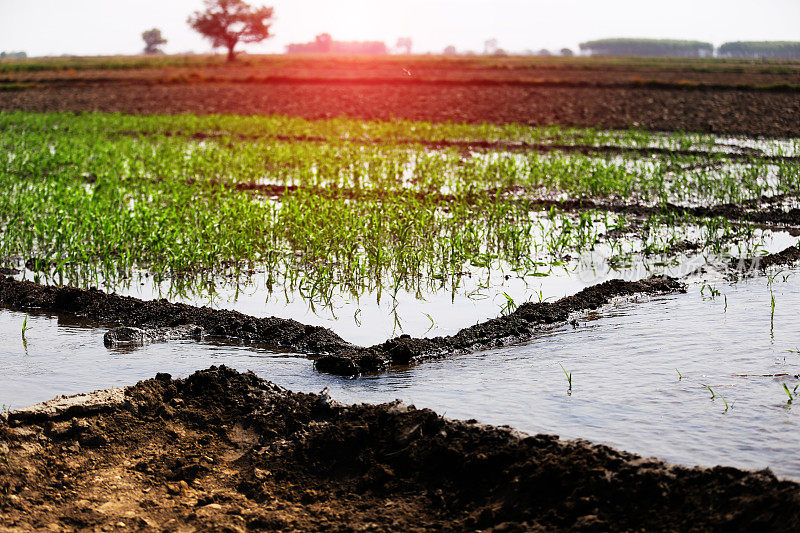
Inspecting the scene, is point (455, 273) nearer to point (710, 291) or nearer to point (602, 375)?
point (710, 291)

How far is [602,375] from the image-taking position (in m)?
4.45

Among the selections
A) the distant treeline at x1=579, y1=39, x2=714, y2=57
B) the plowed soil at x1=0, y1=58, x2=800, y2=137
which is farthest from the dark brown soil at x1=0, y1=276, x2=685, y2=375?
the distant treeline at x1=579, y1=39, x2=714, y2=57

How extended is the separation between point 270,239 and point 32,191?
403 cm

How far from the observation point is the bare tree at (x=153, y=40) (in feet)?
378

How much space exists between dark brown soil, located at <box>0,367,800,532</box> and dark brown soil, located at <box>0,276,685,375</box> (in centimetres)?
101

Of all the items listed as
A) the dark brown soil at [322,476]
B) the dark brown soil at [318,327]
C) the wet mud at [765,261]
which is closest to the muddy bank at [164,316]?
the dark brown soil at [318,327]

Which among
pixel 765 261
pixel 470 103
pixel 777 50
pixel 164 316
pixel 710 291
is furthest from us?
pixel 777 50

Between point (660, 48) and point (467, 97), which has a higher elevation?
point (660, 48)

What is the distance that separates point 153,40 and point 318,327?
121643mm

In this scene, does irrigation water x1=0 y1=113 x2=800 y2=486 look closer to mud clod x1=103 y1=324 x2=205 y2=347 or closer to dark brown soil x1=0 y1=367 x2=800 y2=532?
mud clod x1=103 y1=324 x2=205 y2=347

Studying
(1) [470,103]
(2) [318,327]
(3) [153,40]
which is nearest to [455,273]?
(2) [318,327]

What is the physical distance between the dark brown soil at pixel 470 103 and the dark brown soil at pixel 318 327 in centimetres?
1453

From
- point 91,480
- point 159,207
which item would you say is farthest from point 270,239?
point 91,480

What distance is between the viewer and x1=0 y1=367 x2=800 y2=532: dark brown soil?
2.81 meters
